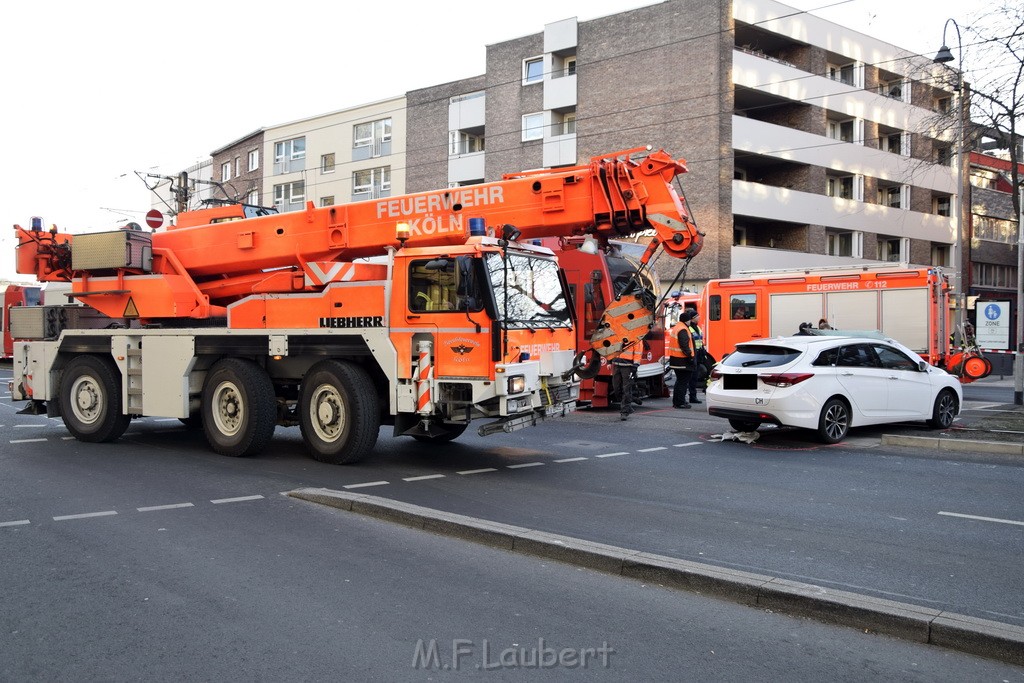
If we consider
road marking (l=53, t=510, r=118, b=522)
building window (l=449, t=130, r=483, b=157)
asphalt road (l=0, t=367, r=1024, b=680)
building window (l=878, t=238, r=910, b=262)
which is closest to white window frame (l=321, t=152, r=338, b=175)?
building window (l=449, t=130, r=483, b=157)

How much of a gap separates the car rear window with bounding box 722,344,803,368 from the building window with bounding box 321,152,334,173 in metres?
42.0

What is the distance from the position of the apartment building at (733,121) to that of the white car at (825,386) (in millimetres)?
22342

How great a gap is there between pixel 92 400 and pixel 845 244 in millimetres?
39212

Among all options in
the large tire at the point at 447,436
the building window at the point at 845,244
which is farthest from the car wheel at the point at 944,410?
the building window at the point at 845,244

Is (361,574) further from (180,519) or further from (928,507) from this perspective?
(928,507)

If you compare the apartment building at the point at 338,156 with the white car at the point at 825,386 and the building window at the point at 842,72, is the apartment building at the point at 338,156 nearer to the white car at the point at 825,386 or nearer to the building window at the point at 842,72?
the building window at the point at 842,72

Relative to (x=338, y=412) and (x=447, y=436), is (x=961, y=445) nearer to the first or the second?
(x=447, y=436)

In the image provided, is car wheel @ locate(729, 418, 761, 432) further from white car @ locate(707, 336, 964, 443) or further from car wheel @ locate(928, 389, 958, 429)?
car wheel @ locate(928, 389, 958, 429)

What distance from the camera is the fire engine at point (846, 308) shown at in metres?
19.6

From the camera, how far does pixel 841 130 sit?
43.2m

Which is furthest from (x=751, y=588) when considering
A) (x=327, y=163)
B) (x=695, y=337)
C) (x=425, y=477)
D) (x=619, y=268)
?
(x=327, y=163)

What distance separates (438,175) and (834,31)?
21.1m

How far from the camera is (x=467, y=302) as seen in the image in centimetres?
902

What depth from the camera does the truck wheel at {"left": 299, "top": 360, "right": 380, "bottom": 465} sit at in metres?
9.59
